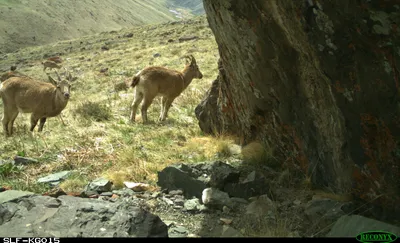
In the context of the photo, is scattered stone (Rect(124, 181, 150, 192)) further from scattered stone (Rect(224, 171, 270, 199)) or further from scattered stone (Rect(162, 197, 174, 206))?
scattered stone (Rect(224, 171, 270, 199))

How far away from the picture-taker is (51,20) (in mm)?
93188

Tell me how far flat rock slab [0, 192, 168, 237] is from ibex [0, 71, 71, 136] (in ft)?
24.9

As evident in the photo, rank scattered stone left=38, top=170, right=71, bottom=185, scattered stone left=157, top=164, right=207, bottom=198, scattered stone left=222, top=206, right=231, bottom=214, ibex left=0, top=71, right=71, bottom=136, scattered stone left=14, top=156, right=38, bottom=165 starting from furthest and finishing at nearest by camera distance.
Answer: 1. ibex left=0, top=71, right=71, bottom=136
2. scattered stone left=14, top=156, right=38, bottom=165
3. scattered stone left=38, top=170, right=71, bottom=185
4. scattered stone left=157, top=164, right=207, bottom=198
5. scattered stone left=222, top=206, right=231, bottom=214

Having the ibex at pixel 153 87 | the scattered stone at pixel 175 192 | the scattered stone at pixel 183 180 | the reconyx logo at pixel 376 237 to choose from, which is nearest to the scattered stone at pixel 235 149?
the scattered stone at pixel 183 180

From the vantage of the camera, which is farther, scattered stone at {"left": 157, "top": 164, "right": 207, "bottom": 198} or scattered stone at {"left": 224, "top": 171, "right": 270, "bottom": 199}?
scattered stone at {"left": 157, "top": 164, "right": 207, "bottom": 198}

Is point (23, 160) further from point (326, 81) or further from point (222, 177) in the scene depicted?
point (326, 81)

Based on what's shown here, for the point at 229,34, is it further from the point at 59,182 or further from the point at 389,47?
the point at 59,182

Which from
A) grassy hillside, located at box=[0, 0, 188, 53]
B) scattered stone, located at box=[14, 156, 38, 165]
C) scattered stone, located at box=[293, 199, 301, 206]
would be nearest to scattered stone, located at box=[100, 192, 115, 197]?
scattered stone, located at box=[293, 199, 301, 206]

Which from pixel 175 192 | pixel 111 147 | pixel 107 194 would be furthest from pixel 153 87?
pixel 175 192

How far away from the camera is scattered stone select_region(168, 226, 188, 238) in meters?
→ 3.93

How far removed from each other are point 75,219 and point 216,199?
1.53 metres

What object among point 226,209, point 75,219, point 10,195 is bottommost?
point 10,195

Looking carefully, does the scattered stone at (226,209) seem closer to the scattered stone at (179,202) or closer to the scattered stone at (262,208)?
the scattered stone at (262,208)

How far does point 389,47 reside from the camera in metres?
3.63
